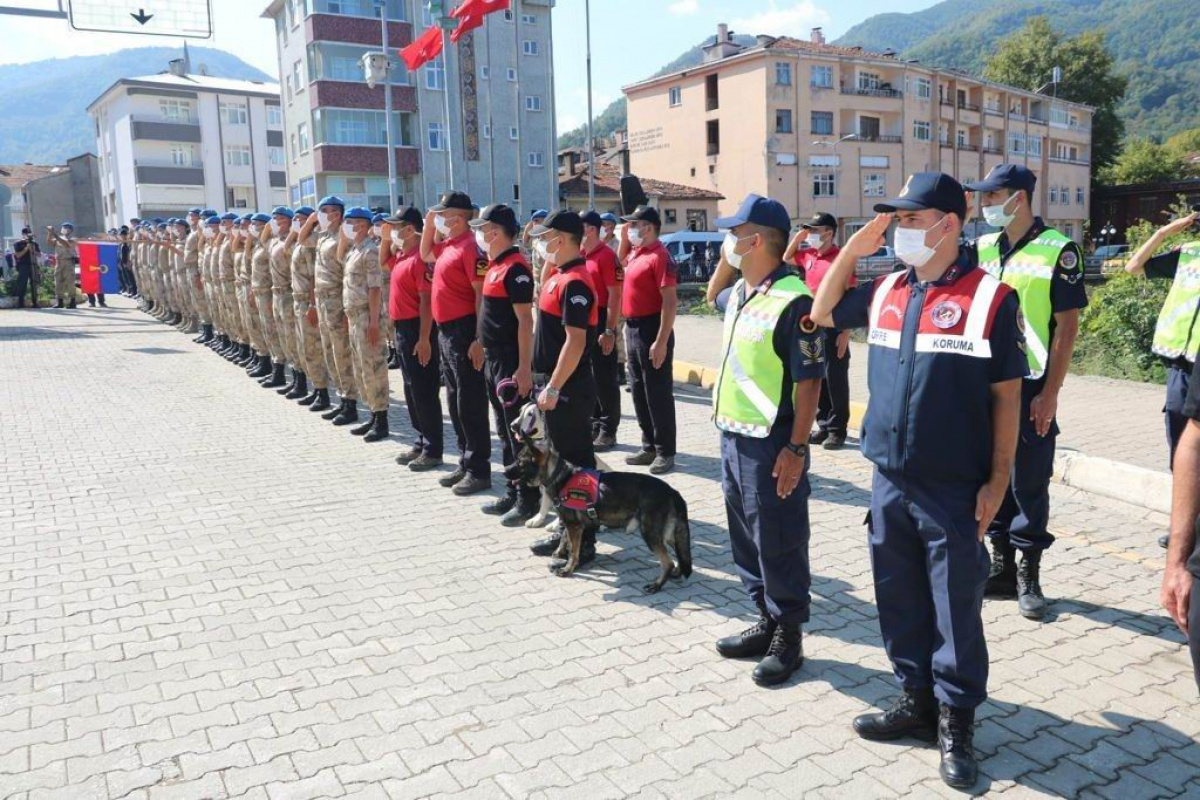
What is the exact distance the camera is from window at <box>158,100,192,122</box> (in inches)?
2169

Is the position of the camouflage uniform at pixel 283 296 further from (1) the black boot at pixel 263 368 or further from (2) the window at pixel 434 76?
(2) the window at pixel 434 76

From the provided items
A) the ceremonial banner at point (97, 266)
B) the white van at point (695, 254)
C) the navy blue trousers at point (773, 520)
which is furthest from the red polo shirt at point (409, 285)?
the white van at point (695, 254)

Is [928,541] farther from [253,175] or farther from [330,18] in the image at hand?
[253,175]

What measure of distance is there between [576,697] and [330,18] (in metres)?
42.4

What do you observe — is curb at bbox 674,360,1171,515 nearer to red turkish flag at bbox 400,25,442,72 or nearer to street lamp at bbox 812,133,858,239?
red turkish flag at bbox 400,25,442,72

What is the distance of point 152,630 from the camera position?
14.5 feet

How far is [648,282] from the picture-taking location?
24.4 feet

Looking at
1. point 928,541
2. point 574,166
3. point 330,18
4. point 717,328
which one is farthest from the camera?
point 574,166

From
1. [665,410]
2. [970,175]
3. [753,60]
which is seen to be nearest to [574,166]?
[753,60]

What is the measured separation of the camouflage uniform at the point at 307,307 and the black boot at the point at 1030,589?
7373 mm

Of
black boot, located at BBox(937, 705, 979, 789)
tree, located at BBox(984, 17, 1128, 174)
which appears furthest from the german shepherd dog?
tree, located at BBox(984, 17, 1128, 174)

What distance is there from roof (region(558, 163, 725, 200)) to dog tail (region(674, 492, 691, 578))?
42405 millimetres

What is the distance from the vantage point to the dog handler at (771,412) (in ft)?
12.0

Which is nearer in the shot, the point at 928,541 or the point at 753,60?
the point at 928,541
